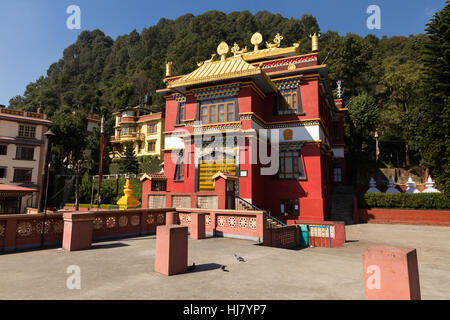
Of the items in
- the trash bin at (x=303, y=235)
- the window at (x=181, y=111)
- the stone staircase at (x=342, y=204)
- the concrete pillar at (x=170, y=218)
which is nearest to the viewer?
the concrete pillar at (x=170, y=218)

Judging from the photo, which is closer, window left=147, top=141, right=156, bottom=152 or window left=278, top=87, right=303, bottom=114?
window left=278, top=87, right=303, bottom=114

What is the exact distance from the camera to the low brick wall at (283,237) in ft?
41.7

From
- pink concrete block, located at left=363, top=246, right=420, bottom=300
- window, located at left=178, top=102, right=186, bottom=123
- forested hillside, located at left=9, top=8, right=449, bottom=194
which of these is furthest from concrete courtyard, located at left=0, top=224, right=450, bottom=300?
forested hillside, located at left=9, top=8, right=449, bottom=194

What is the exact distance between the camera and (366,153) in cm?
4753

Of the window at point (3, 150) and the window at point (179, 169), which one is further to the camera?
the window at point (3, 150)

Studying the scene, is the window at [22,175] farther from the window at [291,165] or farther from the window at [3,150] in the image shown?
the window at [291,165]

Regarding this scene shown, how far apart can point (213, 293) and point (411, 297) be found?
3364 mm

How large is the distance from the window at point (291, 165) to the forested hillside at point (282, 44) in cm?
934

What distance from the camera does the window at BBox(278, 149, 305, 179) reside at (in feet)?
71.0

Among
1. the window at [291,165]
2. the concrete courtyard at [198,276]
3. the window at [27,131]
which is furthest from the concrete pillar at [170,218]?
the window at [27,131]

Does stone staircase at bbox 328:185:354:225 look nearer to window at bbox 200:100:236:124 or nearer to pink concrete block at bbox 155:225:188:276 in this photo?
window at bbox 200:100:236:124

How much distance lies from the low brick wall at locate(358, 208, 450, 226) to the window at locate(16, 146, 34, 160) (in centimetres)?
4505
